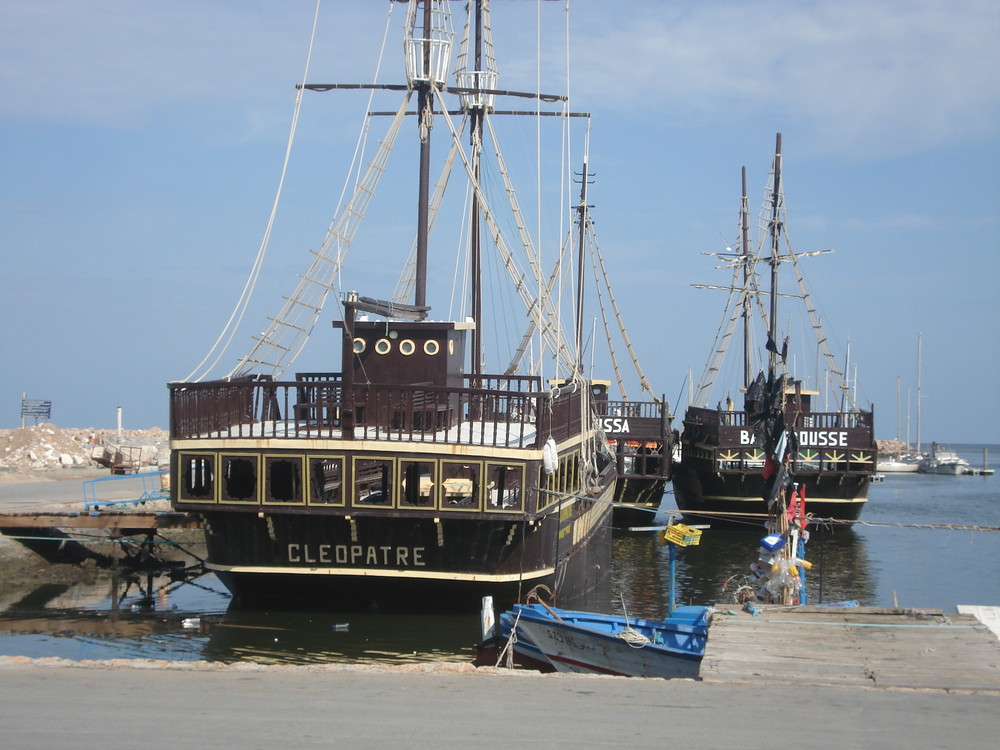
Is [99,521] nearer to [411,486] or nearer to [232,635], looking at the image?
[232,635]

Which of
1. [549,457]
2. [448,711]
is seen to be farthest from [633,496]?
[448,711]

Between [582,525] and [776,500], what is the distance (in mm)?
8546

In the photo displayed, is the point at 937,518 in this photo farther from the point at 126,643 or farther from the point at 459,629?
the point at 126,643

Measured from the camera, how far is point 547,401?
18094 millimetres

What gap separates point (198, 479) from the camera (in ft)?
61.7

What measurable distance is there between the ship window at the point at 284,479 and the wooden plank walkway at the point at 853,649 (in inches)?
317

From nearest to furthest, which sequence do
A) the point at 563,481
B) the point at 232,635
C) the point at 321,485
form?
1. the point at 232,635
2. the point at 321,485
3. the point at 563,481

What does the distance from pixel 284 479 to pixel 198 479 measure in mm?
1636

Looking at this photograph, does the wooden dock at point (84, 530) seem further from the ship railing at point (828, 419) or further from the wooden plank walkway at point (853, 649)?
the ship railing at point (828, 419)

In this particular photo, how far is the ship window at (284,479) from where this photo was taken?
17.7 m

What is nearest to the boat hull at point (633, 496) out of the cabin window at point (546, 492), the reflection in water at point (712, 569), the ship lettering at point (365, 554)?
the reflection in water at point (712, 569)

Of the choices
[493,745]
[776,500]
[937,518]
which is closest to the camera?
[493,745]

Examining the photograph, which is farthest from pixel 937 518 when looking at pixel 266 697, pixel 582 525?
pixel 266 697

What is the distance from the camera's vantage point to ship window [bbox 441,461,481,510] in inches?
695
